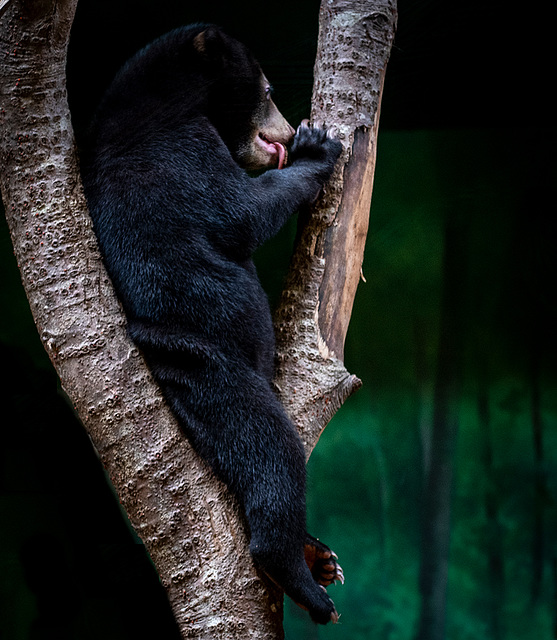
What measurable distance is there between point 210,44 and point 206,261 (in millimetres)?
729

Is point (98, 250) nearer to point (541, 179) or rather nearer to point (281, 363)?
point (281, 363)

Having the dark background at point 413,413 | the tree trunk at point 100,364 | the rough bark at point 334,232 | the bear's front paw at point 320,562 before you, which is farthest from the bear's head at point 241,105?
the bear's front paw at point 320,562

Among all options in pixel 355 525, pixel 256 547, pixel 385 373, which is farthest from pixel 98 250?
pixel 355 525

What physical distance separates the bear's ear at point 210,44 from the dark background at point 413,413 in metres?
1.09

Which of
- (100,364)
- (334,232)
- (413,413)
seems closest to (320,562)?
(100,364)

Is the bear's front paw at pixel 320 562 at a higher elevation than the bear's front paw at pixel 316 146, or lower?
lower

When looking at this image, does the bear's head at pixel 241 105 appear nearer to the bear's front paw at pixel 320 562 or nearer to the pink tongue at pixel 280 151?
the pink tongue at pixel 280 151

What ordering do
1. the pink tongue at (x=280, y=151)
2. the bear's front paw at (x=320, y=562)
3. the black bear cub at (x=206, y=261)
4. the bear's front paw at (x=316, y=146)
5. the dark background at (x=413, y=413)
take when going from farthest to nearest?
1. the dark background at (x=413, y=413)
2. the pink tongue at (x=280, y=151)
3. the bear's front paw at (x=316, y=146)
4. the bear's front paw at (x=320, y=562)
5. the black bear cub at (x=206, y=261)

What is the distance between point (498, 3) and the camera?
2.96 metres

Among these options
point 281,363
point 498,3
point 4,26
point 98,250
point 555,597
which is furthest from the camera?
point 555,597

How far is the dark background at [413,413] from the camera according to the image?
319cm

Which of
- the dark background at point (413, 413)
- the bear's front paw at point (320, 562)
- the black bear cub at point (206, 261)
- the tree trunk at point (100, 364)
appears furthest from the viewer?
the dark background at point (413, 413)

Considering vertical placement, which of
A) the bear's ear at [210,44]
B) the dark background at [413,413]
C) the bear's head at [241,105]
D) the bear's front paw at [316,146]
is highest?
the bear's ear at [210,44]

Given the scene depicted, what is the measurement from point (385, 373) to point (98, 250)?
1977mm
